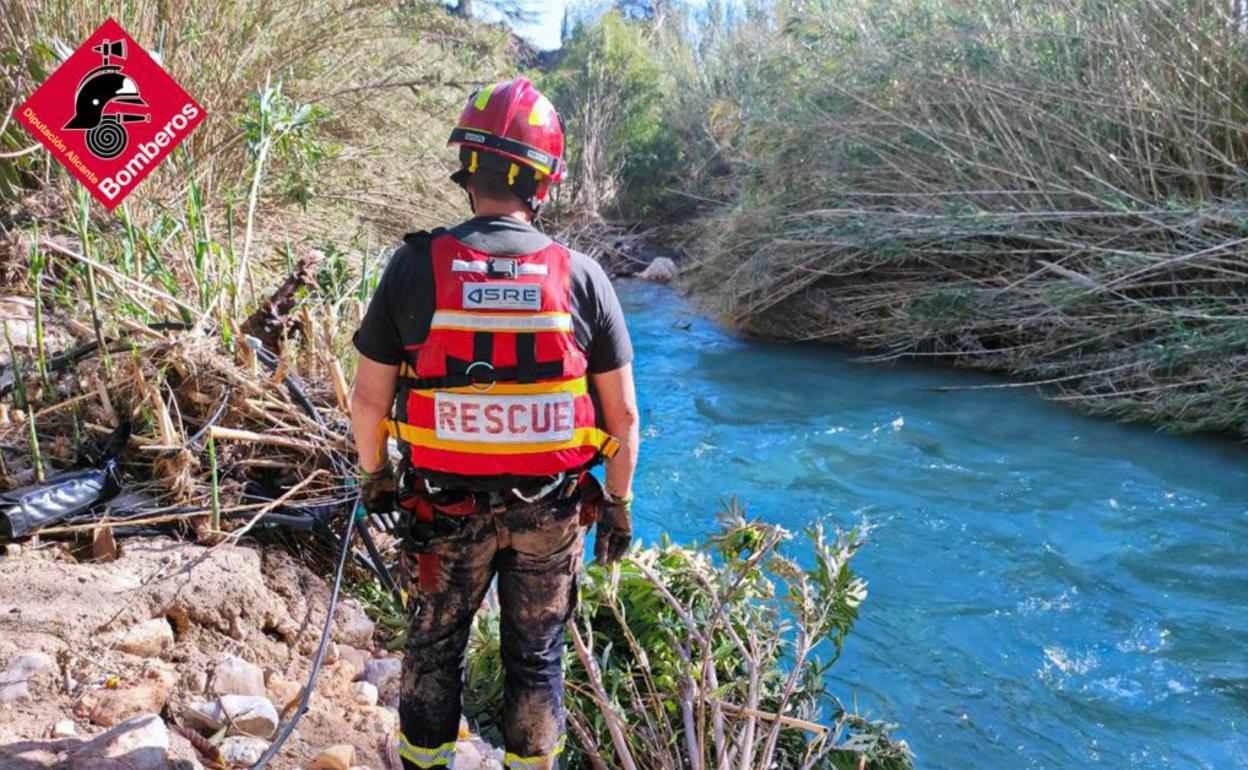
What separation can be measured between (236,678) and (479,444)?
108 cm

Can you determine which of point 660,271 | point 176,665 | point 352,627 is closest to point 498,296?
point 176,665

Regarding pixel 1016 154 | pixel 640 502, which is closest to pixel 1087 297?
pixel 1016 154

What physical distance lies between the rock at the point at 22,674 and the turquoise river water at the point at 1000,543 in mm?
2962

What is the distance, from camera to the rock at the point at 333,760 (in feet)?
7.51

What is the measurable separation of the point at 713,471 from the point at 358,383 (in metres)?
5.09

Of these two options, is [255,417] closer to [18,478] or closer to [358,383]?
A: [18,478]

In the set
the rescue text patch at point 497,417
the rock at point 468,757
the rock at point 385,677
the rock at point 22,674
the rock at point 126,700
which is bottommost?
the rock at point 468,757

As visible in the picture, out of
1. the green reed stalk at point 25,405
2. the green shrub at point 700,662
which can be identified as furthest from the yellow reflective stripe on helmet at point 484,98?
the green reed stalk at point 25,405

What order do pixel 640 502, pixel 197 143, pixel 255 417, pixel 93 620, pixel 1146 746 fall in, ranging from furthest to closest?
pixel 640 502
pixel 197 143
pixel 1146 746
pixel 255 417
pixel 93 620

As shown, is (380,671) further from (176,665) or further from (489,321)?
(489,321)

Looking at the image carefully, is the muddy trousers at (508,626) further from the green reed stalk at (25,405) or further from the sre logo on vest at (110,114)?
the sre logo on vest at (110,114)

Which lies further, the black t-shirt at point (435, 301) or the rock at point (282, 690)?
the rock at point (282, 690)

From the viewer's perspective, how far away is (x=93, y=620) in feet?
8.27

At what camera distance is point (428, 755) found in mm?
2227
